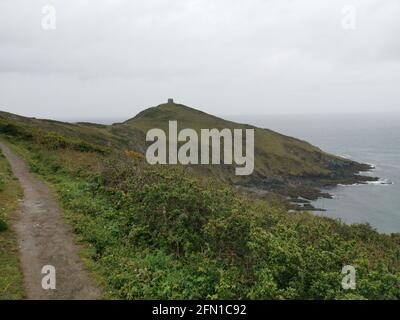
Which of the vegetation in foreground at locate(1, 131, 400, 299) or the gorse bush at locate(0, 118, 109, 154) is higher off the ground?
the gorse bush at locate(0, 118, 109, 154)

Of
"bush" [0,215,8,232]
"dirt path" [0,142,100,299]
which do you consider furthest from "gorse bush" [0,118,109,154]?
"bush" [0,215,8,232]

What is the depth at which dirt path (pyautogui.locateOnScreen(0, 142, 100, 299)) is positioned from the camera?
9922 millimetres

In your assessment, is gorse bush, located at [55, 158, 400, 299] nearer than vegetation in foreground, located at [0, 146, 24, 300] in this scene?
Yes

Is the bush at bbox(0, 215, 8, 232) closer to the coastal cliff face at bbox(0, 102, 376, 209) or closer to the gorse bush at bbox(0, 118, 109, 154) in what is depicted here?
the gorse bush at bbox(0, 118, 109, 154)

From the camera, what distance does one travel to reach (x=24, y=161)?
27.3 m

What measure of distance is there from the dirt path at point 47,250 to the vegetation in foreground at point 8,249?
20cm

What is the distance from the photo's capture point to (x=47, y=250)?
40.2 ft

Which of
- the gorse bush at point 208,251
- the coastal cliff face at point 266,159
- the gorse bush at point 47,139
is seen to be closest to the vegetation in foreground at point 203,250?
the gorse bush at point 208,251

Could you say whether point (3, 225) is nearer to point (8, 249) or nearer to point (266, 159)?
point (8, 249)

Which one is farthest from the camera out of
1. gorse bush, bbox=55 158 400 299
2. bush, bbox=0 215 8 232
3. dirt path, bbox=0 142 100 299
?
bush, bbox=0 215 8 232

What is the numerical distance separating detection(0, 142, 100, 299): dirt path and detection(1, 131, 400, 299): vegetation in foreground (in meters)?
0.50

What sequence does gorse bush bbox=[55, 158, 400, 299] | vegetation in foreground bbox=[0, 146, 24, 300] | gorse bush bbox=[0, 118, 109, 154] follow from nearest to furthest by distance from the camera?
gorse bush bbox=[55, 158, 400, 299], vegetation in foreground bbox=[0, 146, 24, 300], gorse bush bbox=[0, 118, 109, 154]
